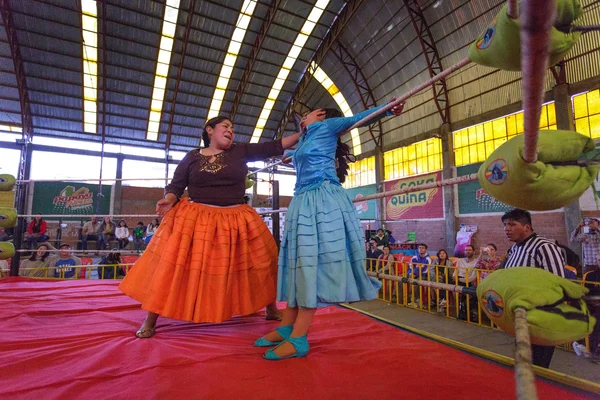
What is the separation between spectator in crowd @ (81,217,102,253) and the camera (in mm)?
9414

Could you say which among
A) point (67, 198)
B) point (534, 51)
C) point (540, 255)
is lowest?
point (540, 255)

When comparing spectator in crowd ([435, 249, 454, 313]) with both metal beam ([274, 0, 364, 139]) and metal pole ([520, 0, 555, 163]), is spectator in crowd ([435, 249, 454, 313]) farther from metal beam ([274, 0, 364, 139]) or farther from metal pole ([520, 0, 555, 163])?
metal beam ([274, 0, 364, 139])

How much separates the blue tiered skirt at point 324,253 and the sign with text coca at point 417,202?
31.8 feet

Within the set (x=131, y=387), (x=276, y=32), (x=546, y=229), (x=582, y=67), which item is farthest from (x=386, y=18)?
(x=131, y=387)

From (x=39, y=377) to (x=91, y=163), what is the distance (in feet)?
49.2

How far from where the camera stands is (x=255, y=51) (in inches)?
459

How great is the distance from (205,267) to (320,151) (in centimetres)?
75

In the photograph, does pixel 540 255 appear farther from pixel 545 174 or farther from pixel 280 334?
pixel 280 334

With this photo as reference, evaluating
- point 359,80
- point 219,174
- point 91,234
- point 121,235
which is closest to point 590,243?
point 219,174

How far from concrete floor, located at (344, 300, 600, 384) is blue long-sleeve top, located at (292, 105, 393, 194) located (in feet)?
3.40

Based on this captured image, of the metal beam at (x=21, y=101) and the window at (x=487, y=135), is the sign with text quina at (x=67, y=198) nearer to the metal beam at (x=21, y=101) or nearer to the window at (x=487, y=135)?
the metal beam at (x=21, y=101)

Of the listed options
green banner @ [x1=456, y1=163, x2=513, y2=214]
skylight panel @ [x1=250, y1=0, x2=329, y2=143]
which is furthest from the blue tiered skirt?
skylight panel @ [x1=250, y1=0, x2=329, y2=143]

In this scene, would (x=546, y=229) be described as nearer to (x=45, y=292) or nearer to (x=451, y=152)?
(x=451, y=152)

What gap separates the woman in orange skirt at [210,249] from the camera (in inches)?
58.3
